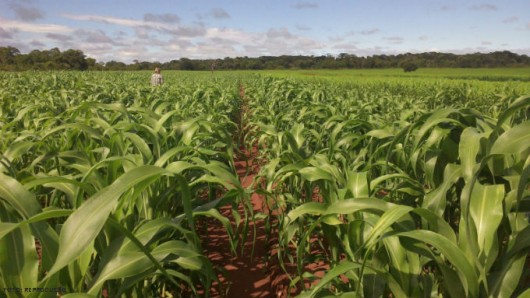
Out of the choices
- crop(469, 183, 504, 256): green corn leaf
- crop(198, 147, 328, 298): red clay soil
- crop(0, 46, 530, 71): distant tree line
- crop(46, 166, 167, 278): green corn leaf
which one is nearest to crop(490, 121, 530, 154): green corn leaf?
crop(469, 183, 504, 256): green corn leaf

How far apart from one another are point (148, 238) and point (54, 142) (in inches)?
93.9

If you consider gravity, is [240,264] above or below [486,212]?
Answer: below

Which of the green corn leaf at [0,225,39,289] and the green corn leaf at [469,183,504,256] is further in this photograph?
the green corn leaf at [469,183,504,256]

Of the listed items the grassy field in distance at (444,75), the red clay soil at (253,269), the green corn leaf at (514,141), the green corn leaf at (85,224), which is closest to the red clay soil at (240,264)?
the red clay soil at (253,269)

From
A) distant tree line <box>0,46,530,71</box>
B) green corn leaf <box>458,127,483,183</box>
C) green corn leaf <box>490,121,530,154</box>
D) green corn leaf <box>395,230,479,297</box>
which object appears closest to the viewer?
green corn leaf <box>395,230,479,297</box>

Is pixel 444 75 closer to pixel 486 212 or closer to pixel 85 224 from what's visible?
pixel 486 212

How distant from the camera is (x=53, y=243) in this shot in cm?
122

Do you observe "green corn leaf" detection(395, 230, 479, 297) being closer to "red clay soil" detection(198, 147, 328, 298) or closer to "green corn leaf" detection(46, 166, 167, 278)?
"green corn leaf" detection(46, 166, 167, 278)

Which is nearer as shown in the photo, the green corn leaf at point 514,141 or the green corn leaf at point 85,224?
the green corn leaf at point 85,224

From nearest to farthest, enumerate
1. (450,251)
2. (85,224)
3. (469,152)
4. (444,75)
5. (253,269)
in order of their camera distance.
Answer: (85,224) → (450,251) → (469,152) → (253,269) → (444,75)

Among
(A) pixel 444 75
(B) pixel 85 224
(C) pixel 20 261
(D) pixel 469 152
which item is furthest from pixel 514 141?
(A) pixel 444 75

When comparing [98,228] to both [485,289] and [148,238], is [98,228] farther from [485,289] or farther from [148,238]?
[485,289]

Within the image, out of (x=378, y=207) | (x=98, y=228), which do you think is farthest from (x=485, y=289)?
(x=98, y=228)

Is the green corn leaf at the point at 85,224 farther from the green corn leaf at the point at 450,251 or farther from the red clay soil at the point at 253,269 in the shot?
the red clay soil at the point at 253,269
